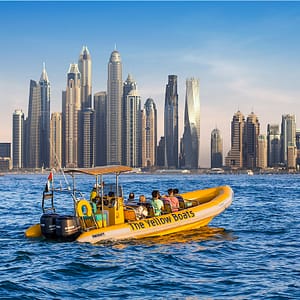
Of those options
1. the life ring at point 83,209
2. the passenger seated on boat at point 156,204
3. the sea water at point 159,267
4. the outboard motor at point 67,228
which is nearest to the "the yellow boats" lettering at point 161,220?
the passenger seated on boat at point 156,204

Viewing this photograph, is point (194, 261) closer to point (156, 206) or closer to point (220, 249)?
point (220, 249)

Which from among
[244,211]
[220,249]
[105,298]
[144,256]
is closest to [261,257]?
[220,249]

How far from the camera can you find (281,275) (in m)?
13.9

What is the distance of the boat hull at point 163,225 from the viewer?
17.9 m

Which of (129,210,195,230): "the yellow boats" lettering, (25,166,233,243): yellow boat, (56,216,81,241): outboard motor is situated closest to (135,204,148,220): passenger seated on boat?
(25,166,233,243): yellow boat

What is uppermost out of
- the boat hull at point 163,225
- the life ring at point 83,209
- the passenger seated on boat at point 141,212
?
the life ring at point 83,209

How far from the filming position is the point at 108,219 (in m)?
Result: 19.0

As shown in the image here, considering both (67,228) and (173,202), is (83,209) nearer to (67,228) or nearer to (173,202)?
(67,228)

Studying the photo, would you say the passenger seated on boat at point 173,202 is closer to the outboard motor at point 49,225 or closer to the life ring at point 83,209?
the life ring at point 83,209

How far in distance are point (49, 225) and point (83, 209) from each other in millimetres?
1148

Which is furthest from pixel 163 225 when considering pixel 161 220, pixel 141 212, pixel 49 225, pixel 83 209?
pixel 49 225

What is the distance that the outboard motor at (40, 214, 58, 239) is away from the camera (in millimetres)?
17781

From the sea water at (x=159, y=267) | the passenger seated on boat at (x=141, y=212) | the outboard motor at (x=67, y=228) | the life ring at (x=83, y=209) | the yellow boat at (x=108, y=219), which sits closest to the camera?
the sea water at (x=159, y=267)

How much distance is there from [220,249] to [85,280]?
18.3ft
